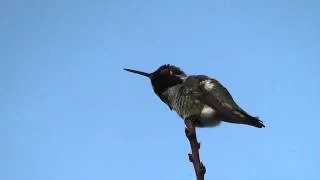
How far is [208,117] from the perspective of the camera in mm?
5703

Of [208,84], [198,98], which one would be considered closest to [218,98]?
[198,98]

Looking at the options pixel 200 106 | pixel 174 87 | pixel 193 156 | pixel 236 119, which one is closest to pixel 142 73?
pixel 174 87

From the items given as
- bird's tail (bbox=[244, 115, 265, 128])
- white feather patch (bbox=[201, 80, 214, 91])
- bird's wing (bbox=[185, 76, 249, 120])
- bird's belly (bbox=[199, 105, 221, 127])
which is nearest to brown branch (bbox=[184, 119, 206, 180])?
bird's tail (bbox=[244, 115, 265, 128])

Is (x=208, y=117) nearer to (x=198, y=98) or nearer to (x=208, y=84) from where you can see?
(x=198, y=98)

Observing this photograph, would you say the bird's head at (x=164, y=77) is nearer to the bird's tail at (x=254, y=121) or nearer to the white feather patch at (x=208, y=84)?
the white feather patch at (x=208, y=84)

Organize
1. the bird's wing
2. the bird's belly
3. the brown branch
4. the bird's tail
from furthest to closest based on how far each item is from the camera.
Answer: the bird's belly < the bird's wing < the bird's tail < the brown branch

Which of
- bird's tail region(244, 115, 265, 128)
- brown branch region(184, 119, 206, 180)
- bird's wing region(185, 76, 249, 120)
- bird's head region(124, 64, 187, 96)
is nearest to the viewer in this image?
brown branch region(184, 119, 206, 180)

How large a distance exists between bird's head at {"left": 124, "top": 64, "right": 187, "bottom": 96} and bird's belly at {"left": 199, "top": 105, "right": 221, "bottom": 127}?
0.90 metres

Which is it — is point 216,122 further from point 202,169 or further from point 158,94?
point 202,169

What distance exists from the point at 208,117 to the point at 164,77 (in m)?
1.25

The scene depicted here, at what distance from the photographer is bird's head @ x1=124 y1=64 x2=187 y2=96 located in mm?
6555

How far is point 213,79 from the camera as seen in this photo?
6.57 m

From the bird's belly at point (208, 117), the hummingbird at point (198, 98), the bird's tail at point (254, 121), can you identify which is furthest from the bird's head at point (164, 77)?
the bird's tail at point (254, 121)

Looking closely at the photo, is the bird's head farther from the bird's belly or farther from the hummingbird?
the bird's belly
